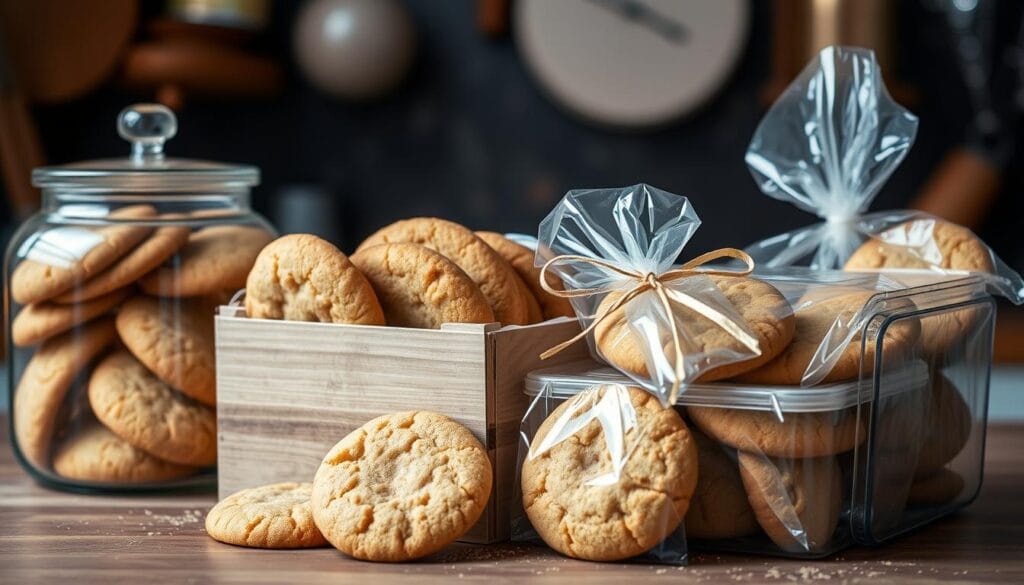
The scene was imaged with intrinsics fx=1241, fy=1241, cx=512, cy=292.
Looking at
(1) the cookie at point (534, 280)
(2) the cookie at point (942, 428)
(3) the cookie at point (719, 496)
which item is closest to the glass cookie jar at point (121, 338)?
(1) the cookie at point (534, 280)

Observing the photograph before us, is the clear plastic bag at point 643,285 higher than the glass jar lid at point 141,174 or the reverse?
the reverse

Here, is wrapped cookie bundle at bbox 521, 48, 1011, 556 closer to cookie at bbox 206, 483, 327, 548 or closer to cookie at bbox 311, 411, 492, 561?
cookie at bbox 311, 411, 492, 561

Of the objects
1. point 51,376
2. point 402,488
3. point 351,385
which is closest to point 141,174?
point 51,376

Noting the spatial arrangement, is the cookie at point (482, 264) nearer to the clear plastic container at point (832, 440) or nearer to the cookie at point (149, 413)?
the clear plastic container at point (832, 440)

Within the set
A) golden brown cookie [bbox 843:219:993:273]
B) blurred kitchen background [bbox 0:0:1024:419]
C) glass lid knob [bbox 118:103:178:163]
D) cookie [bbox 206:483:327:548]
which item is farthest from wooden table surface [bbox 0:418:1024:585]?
blurred kitchen background [bbox 0:0:1024:419]

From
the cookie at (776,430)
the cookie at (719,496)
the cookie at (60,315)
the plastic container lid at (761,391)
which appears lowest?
the cookie at (719,496)

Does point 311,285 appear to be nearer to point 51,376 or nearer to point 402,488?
point 402,488
